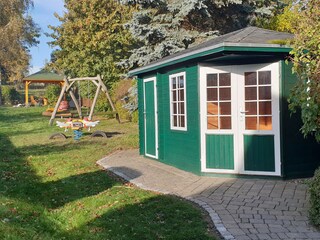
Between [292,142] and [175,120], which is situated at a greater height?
[175,120]

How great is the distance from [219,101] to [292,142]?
1.60m

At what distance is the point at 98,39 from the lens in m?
27.0

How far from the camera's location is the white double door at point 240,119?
7660 mm

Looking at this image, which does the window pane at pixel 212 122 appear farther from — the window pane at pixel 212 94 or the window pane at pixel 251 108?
the window pane at pixel 251 108

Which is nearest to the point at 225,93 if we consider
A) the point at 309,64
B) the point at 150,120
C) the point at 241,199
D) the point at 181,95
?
the point at 181,95

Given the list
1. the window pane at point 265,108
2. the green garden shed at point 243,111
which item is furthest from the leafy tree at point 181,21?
the window pane at point 265,108

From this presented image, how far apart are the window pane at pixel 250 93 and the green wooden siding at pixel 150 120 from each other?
316 cm

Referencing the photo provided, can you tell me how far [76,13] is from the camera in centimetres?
3130

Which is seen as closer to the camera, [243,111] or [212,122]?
[243,111]

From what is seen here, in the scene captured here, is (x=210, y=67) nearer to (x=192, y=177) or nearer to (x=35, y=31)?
(x=192, y=177)

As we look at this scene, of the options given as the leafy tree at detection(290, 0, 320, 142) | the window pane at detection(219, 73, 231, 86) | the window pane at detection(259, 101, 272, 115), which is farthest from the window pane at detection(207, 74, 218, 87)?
the leafy tree at detection(290, 0, 320, 142)

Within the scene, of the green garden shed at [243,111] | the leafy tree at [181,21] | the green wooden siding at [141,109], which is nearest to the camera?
the green garden shed at [243,111]

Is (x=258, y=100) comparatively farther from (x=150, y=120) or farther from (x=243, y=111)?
(x=150, y=120)

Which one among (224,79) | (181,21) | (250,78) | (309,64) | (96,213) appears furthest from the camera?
(181,21)
